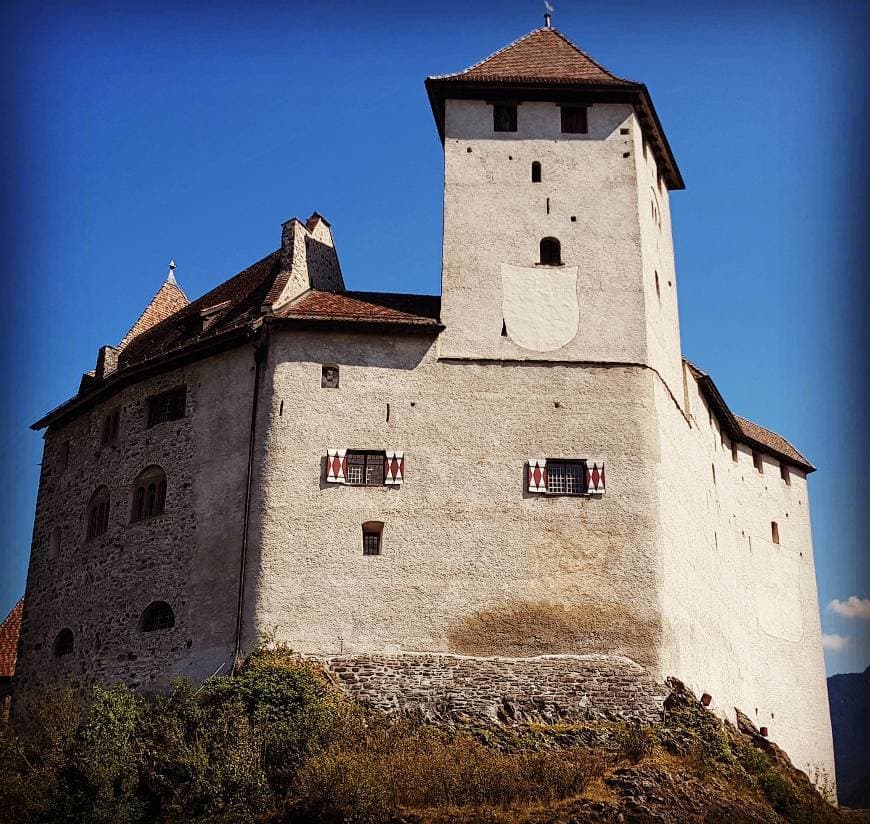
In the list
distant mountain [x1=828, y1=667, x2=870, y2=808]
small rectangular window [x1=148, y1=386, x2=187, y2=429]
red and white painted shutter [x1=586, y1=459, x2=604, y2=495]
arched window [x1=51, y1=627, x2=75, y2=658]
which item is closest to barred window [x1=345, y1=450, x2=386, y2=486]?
red and white painted shutter [x1=586, y1=459, x2=604, y2=495]

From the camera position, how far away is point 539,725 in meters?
29.6

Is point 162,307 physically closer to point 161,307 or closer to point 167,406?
point 161,307

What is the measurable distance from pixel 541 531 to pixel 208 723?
9150mm

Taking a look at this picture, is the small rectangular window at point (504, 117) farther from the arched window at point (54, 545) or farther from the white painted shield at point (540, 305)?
the arched window at point (54, 545)

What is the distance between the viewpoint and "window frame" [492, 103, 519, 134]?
120ft

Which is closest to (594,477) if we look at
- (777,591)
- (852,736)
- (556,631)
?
(556,631)

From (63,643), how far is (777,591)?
23.3m

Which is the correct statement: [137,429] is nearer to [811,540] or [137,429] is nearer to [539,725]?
[539,725]

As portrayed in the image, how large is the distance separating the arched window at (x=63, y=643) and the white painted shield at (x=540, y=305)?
15.0m

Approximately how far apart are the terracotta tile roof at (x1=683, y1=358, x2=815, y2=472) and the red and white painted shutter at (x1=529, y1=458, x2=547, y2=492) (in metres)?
8.70

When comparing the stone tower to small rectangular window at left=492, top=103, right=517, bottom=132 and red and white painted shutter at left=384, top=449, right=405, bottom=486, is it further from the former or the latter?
red and white painted shutter at left=384, top=449, right=405, bottom=486

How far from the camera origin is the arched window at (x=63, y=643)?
119 ft

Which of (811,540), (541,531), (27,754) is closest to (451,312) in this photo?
(541,531)

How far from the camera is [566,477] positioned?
32.5 metres
